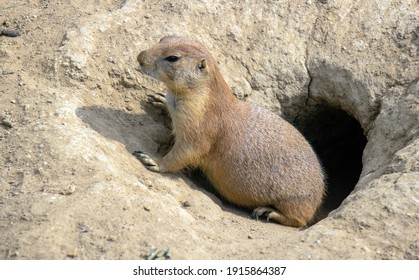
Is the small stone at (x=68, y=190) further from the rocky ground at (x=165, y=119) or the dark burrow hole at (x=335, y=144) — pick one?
the dark burrow hole at (x=335, y=144)

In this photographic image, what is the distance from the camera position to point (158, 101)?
266 inches

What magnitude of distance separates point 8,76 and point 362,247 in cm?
418

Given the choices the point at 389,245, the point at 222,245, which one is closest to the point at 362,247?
the point at 389,245

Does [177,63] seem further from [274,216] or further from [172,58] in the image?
[274,216]

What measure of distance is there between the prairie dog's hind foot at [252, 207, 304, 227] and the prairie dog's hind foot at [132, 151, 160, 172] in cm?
129

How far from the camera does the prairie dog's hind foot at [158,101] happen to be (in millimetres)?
6727

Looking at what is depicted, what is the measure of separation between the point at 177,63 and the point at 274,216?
2.09 metres

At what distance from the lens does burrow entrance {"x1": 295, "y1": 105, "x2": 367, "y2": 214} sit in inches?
324

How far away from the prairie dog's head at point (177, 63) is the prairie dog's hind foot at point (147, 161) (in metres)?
0.80

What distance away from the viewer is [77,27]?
22.1ft

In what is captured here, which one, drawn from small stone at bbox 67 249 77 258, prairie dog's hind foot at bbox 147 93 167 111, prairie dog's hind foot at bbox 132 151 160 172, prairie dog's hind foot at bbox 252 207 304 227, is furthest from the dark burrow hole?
small stone at bbox 67 249 77 258

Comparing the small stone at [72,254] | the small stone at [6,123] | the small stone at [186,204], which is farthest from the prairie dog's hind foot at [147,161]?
the small stone at [72,254]

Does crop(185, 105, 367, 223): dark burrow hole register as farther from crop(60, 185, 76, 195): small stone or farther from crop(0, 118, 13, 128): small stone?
crop(0, 118, 13, 128): small stone
